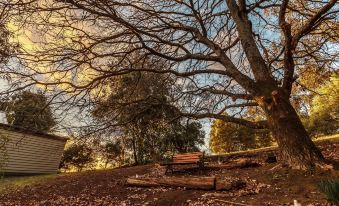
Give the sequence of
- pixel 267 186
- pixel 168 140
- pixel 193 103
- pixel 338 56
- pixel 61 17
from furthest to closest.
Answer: pixel 168 140, pixel 193 103, pixel 338 56, pixel 61 17, pixel 267 186

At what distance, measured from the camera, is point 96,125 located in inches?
393

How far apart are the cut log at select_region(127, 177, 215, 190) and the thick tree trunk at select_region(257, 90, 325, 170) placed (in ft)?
7.28

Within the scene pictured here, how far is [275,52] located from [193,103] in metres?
4.48

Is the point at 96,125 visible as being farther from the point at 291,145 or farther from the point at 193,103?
the point at 291,145

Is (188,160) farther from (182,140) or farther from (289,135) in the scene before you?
(182,140)

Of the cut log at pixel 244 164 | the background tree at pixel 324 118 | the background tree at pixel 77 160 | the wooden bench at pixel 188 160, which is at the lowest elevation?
the cut log at pixel 244 164

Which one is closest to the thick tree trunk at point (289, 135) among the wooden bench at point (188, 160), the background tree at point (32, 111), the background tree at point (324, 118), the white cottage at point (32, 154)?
the wooden bench at point (188, 160)

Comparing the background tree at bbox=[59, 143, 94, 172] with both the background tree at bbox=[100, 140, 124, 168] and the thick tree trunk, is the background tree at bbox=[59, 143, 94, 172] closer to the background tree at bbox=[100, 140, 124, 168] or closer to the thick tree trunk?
the background tree at bbox=[100, 140, 124, 168]

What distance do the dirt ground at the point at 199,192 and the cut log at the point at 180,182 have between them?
0.21m

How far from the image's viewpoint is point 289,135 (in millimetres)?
8758

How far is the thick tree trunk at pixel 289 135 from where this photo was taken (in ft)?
28.3

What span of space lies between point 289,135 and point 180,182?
359cm

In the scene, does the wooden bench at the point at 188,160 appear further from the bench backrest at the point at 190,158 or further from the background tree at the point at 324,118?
the background tree at the point at 324,118

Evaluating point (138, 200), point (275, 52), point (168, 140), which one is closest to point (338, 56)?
point (275, 52)
